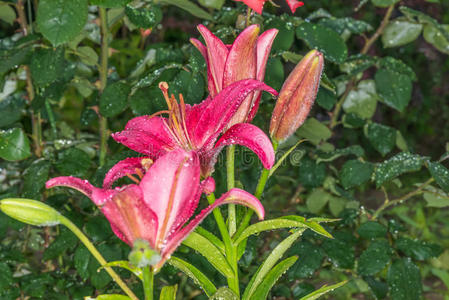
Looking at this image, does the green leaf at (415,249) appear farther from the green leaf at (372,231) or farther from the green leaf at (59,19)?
the green leaf at (59,19)

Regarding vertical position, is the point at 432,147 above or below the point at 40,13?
below

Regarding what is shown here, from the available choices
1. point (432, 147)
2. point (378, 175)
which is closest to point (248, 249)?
point (378, 175)

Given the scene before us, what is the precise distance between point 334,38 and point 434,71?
199cm

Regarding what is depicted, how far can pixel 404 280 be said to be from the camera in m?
0.83

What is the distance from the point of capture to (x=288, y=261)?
539 millimetres

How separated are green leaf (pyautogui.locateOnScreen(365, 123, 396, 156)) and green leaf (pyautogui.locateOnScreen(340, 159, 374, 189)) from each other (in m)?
0.09

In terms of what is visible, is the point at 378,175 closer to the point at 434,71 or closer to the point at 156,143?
the point at 156,143

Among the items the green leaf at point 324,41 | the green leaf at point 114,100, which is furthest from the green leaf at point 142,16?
the green leaf at point 324,41

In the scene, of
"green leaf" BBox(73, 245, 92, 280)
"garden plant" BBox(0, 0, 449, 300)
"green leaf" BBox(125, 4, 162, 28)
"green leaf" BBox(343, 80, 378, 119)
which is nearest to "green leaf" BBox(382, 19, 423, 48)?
"garden plant" BBox(0, 0, 449, 300)

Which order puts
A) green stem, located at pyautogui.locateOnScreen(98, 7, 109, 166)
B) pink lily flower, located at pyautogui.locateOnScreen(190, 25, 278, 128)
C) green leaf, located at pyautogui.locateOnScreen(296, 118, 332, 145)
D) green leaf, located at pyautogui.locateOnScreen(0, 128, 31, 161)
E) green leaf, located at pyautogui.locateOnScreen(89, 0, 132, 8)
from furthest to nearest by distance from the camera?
green leaf, located at pyautogui.locateOnScreen(296, 118, 332, 145)
green stem, located at pyautogui.locateOnScreen(98, 7, 109, 166)
green leaf, located at pyautogui.locateOnScreen(0, 128, 31, 161)
green leaf, located at pyautogui.locateOnScreen(89, 0, 132, 8)
pink lily flower, located at pyautogui.locateOnScreen(190, 25, 278, 128)

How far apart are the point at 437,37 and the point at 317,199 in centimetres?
42

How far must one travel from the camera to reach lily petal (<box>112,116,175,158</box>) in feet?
1.56

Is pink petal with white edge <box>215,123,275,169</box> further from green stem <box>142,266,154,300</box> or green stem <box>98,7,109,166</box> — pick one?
green stem <box>98,7,109,166</box>

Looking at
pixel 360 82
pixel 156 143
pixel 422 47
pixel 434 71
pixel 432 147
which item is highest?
pixel 156 143
